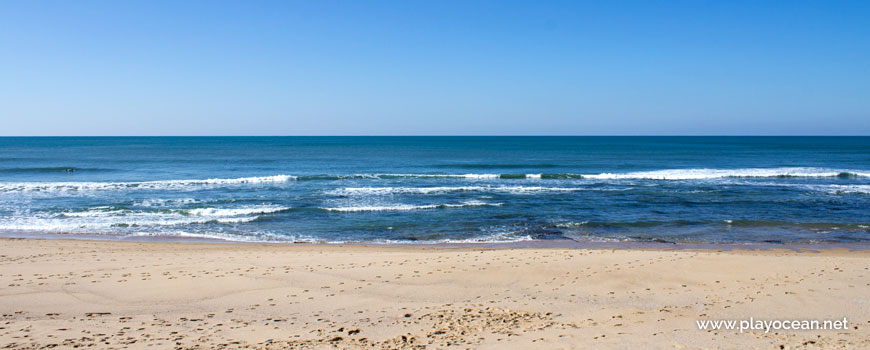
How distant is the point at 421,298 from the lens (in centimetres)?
880

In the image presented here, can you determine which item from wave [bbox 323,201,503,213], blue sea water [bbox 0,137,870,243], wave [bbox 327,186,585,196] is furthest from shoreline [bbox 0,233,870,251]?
wave [bbox 327,186,585,196]

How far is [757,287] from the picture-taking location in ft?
30.6

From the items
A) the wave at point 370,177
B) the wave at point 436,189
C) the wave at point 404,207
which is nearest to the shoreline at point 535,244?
the wave at point 404,207

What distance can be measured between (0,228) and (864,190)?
3866 centimetres

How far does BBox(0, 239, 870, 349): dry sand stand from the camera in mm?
6711

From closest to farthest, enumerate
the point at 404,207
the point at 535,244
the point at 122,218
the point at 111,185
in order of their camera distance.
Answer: the point at 535,244, the point at 122,218, the point at 404,207, the point at 111,185

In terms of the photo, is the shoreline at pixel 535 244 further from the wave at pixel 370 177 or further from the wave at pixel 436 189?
the wave at pixel 370 177

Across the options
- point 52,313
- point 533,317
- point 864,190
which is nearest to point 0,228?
point 52,313

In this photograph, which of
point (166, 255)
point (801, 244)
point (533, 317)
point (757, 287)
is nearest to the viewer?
point (533, 317)

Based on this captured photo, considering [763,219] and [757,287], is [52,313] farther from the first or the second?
[763,219]

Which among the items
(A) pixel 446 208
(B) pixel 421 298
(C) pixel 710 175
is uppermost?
(C) pixel 710 175

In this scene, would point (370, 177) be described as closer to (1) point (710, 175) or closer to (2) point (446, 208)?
(2) point (446, 208)

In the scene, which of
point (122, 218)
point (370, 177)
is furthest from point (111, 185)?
point (370, 177)

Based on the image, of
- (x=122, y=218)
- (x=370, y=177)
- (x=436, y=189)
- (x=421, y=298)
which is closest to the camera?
(x=421, y=298)
